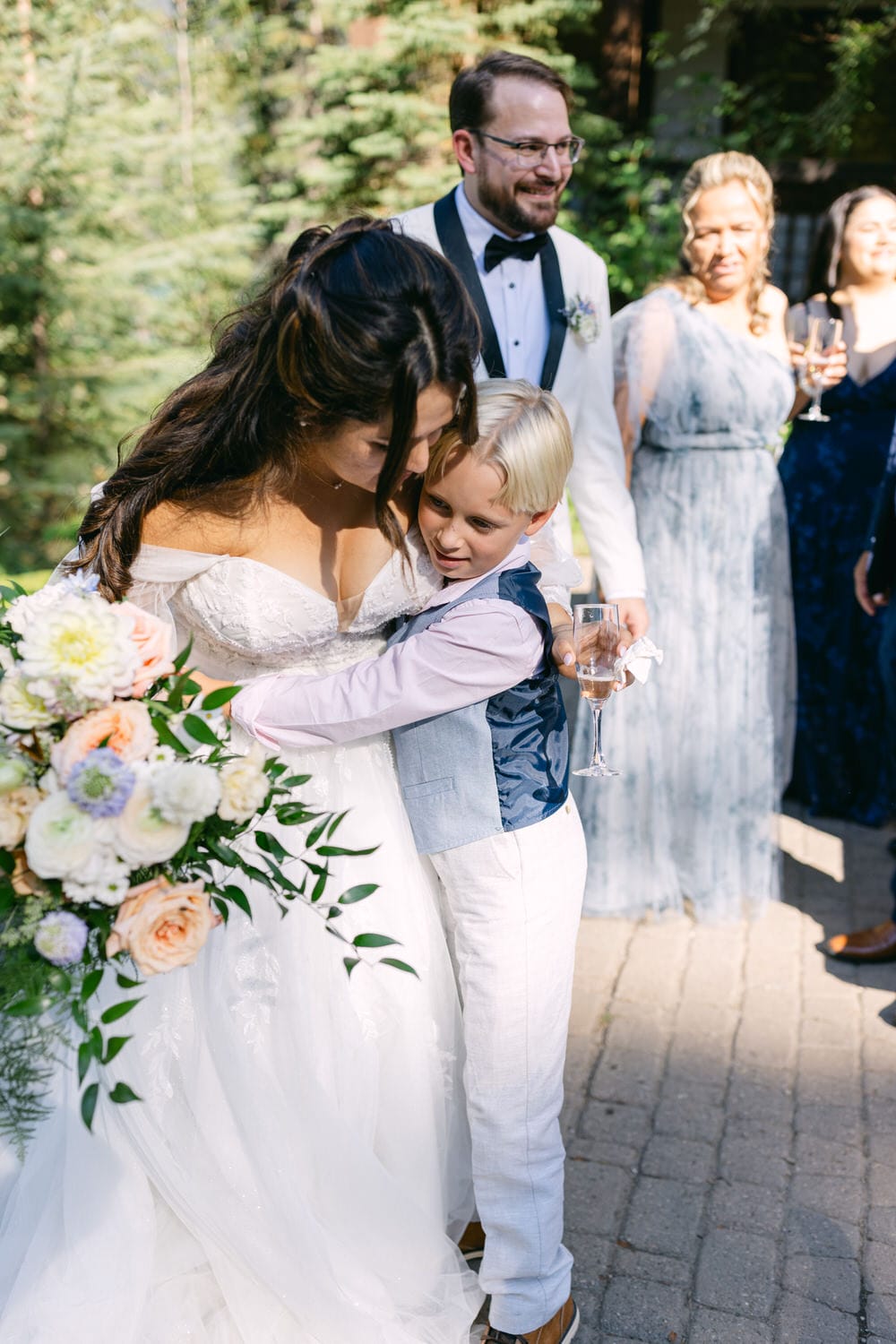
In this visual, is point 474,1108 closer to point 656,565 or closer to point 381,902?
point 381,902

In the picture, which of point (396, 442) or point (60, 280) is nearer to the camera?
point (396, 442)

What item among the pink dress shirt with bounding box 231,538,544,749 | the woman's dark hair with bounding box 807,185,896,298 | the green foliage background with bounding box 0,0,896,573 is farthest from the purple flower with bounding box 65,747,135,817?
the green foliage background with bounding box 0,0,896,573

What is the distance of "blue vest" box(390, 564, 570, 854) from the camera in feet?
7.06

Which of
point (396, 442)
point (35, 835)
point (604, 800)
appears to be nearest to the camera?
point (35, 835)

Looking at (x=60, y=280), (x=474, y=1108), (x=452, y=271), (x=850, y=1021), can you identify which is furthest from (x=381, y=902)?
(x=60, y=280)

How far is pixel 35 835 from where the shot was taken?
4.70ft

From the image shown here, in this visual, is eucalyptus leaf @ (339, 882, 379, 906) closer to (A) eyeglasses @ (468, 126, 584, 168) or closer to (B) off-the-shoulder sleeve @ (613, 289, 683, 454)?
(A) eyeglasses @ (468, 126, 584, 168)

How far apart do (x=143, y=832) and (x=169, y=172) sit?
437 inches

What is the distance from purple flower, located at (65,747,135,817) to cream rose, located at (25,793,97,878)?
0.02m

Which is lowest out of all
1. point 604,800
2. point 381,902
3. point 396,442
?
point 604,800

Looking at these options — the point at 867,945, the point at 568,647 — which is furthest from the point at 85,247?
the point at 568,647

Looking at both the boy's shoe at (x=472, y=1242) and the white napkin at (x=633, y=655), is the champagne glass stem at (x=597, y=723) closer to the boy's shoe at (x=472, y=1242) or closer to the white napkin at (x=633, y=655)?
the white napkin at (x=633, y=655)

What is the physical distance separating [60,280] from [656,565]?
778cm

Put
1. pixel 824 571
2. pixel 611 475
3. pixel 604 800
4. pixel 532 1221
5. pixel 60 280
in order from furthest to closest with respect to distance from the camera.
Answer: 1. pixel 60 280
2. pixel 824 571
3. pixel 604 800
4. pixel 611 475
5. pixel 532 1221
